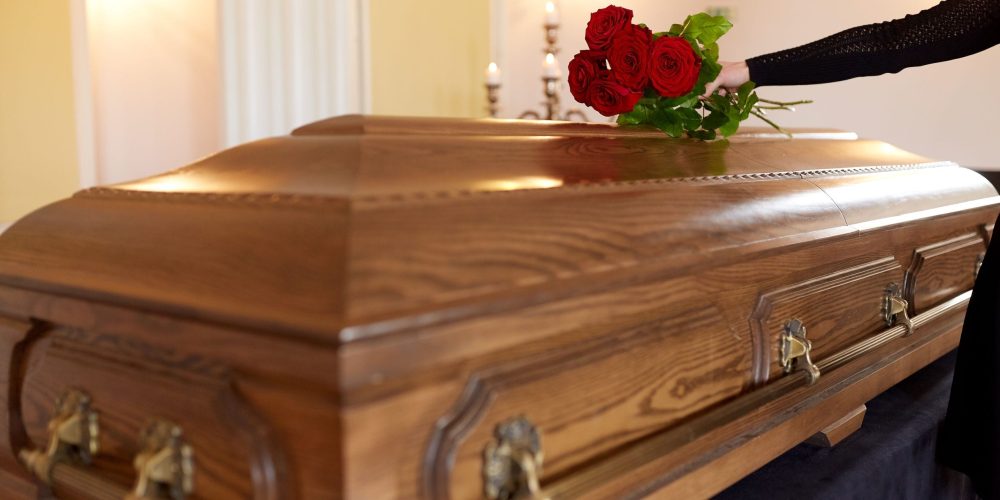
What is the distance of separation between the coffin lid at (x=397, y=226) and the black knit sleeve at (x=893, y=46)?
349mm

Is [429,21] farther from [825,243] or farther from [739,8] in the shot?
[825,243]

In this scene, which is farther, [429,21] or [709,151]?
[429,21]

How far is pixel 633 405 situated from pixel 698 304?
0.57 feet

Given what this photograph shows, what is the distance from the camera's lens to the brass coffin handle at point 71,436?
3.32ft

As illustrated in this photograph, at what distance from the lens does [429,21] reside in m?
4.50

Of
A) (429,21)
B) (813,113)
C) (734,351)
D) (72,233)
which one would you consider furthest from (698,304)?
A: (813,113)

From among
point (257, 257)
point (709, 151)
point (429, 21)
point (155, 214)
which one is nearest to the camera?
point (257, 257)

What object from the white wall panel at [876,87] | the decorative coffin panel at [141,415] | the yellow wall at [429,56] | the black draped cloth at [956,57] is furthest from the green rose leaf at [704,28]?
the white wall panel at [876,87]

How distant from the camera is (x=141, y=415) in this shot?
0.96 meters

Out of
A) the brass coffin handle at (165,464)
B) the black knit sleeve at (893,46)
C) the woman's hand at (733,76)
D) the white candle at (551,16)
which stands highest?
the white candle at (551,16)

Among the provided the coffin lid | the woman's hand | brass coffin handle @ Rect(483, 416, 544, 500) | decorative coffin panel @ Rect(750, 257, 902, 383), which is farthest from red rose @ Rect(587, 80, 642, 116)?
brass coffin handle @ Rect(483, 416, 544, 500)

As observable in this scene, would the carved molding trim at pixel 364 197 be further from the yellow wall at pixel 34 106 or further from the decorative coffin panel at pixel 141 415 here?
the yellow wall at pixel 34 106

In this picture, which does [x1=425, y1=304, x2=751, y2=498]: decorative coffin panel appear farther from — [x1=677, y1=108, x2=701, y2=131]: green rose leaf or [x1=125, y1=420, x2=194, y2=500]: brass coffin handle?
[x1=677, y1=108, x2=701, y2=131]: green rose leaf

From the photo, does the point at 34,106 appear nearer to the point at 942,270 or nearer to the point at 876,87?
the point at 942,270
